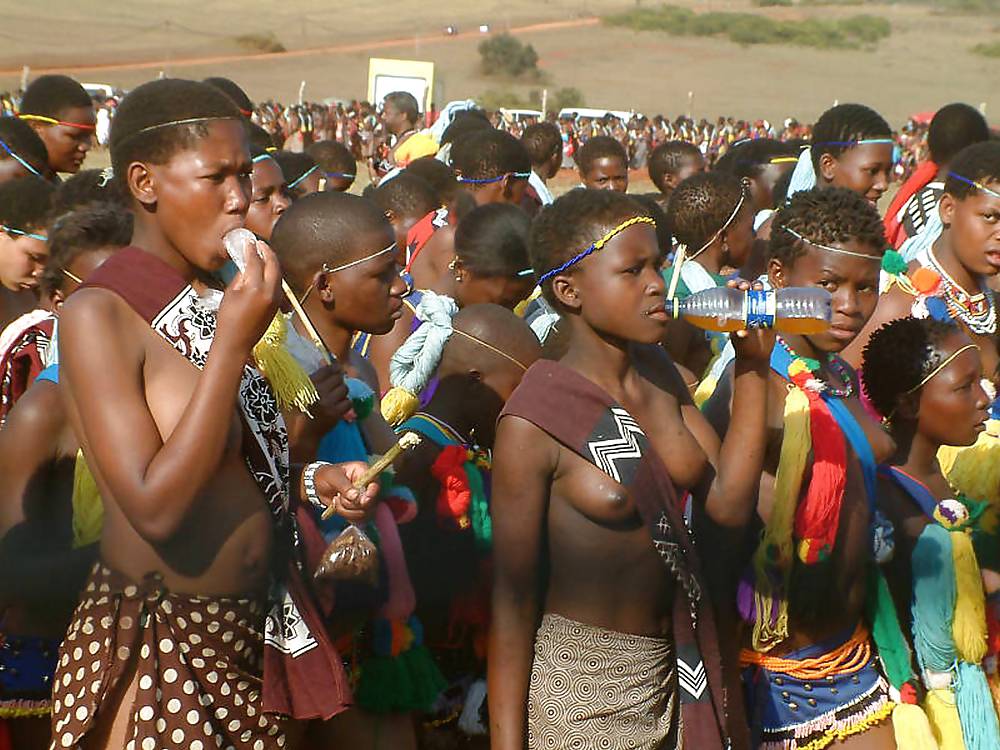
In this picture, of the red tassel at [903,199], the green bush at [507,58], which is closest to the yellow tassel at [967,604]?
the red tassel at [903,199]

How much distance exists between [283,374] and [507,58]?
187 feet

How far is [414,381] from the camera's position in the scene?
4.20 m

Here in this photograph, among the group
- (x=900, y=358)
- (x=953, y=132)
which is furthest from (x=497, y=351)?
(x=953, y=132)

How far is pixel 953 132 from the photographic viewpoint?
777 centimetres

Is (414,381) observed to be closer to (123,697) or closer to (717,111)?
(123,697)

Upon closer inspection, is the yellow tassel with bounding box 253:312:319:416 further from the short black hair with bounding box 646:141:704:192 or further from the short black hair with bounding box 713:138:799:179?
the short black hair with bounding box 646:141:704:192

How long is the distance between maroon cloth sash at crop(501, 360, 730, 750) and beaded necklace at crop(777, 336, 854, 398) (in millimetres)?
731

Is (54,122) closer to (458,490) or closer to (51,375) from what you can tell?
(51,375)

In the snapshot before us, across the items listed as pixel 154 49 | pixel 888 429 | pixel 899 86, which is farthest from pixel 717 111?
pixel 888 429

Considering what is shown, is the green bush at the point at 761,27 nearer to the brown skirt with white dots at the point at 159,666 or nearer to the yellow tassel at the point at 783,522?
the yellow tassel at the point at 783,522

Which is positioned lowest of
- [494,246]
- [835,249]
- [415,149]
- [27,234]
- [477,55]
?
[477,55]

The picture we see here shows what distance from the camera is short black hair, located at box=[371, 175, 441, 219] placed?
762 cm

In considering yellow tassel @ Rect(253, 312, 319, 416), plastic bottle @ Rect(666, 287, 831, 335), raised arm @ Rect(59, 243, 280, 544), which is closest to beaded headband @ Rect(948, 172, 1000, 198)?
plastic bottle @ Rect(666, 287, 831, 335)

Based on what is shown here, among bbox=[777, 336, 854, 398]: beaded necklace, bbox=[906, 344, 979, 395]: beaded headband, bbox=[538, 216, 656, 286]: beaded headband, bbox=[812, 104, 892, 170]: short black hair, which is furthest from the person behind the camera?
bbox=[812, 104, 892, 170]: short black hair
